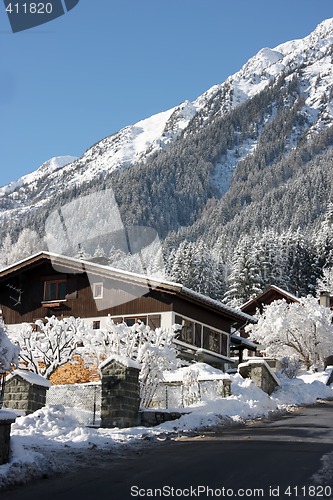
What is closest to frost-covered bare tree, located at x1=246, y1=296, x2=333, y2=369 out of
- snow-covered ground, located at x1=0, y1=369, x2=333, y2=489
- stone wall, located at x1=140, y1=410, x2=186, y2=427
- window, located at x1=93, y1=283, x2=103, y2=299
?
window, located at x1=93, y1=283, x2=103, y2=299

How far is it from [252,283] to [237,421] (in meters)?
66.1

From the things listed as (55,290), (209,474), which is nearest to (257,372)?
(209,474)

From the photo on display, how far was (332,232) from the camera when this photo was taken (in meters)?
103

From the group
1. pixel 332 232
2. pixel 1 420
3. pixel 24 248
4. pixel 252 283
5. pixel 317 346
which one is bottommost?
pixel 1 420

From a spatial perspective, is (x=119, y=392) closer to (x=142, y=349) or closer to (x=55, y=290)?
(x=142, y=349)

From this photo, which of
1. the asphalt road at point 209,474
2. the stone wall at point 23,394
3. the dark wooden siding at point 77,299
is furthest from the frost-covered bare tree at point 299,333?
the asphalt road at point 209,474

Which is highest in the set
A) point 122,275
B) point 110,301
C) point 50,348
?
point 122,275

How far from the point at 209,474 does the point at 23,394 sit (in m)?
10.00

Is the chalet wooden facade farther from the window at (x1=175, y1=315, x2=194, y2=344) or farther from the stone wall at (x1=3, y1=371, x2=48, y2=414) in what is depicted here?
the stone wall at (x1=3, y1=371, x2=48, y2=414)

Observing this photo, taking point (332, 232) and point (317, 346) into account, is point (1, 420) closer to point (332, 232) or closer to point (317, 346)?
point (317, 346)

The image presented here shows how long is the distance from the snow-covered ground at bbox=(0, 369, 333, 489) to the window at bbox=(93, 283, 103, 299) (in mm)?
16393

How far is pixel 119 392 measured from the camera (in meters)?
19.9

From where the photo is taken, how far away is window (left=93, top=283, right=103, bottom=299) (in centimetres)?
4219

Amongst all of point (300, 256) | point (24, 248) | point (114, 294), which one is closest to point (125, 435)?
point (114, 294)
